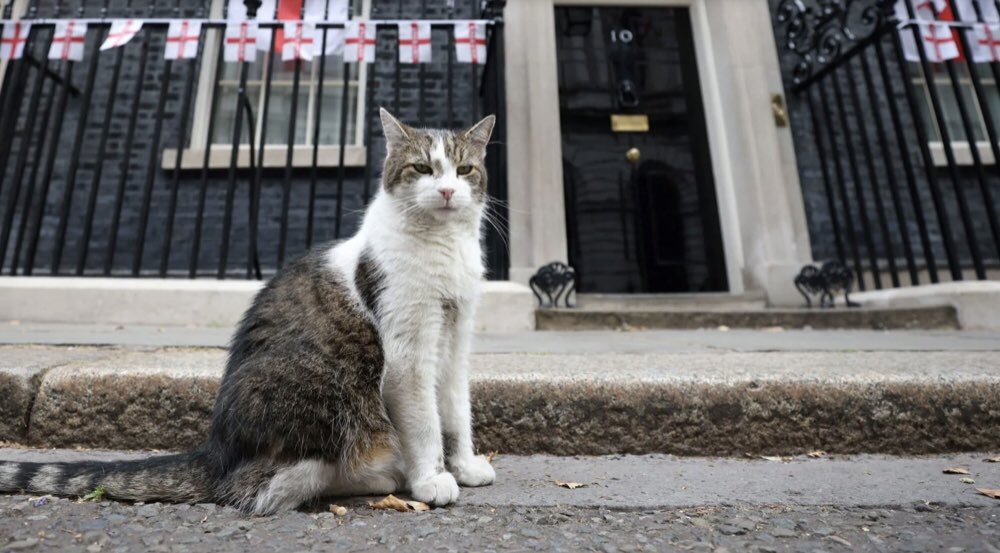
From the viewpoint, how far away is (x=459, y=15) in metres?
5.55

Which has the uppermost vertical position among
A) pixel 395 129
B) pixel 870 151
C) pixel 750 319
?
pixel 870 151

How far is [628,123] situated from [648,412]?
14.3 feet

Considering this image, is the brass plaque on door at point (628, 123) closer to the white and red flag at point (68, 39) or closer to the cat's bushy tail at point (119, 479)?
the white and red flag at point (68, 39)

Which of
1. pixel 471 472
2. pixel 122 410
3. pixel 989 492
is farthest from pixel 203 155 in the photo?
pixel 989 492

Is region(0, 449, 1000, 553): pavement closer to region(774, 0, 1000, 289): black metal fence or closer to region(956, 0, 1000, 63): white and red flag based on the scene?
region(774, 0, 1000, 289): black metal fence

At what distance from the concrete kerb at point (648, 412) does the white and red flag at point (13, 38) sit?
375 cm

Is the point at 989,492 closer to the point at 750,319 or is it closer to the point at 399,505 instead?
the point at 399,505

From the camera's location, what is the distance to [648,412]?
1.54 metres

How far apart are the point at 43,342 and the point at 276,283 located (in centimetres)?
161

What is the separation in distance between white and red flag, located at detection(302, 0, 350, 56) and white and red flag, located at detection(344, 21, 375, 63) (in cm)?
10

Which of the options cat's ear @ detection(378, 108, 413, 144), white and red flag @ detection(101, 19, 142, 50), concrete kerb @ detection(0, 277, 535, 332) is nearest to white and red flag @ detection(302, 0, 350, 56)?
white and red flag @ detection(101, 19, 142, 50)

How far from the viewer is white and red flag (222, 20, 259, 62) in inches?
153

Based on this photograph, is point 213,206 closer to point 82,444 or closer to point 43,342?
point 43,342

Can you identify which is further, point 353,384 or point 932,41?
point 932,41
